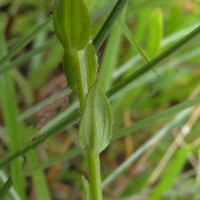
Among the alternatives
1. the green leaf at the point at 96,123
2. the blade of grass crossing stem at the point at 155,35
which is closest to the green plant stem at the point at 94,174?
the green leaf at the point at 96,123

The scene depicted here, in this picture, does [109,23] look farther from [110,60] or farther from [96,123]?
[110,60]

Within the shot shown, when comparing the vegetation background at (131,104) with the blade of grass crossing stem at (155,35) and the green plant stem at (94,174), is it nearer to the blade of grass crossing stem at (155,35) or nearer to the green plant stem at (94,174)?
the blade of grass crossing stem at (155,35)

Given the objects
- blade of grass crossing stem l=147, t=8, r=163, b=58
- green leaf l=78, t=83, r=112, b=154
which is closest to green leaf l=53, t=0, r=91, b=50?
green leaf l=78, t=83, r=112, b=154

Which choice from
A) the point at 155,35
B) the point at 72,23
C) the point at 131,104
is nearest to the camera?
the point at 72,23

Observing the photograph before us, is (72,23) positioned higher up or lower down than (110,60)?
lower down

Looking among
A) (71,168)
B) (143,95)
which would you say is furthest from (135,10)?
(71,168)

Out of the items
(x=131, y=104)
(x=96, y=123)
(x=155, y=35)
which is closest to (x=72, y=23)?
(x=96, y=123)

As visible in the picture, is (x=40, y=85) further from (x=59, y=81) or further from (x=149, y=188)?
(x=149, y=188)
